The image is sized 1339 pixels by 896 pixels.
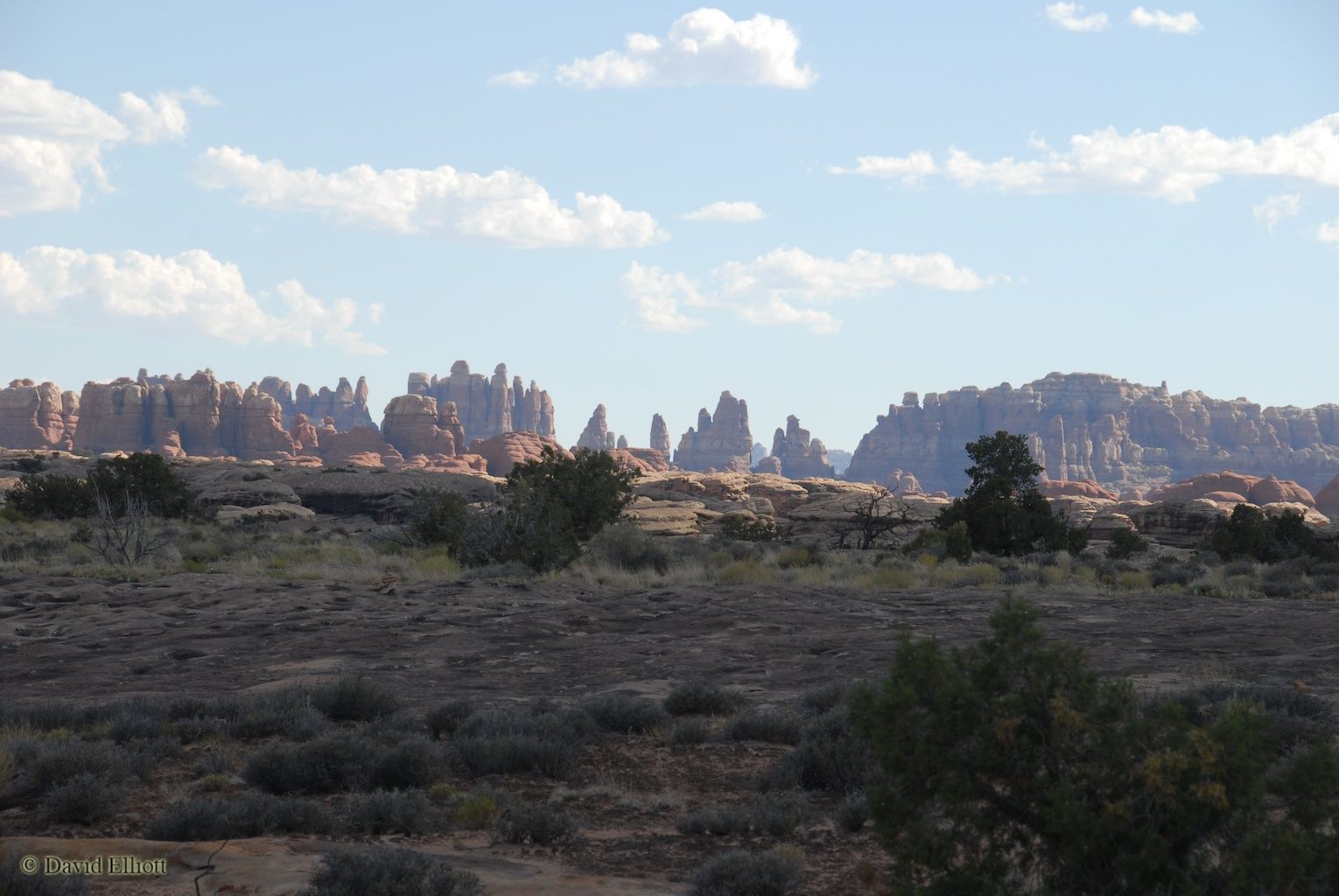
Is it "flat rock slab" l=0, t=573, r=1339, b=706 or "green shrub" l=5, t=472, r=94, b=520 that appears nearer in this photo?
"flat rock slab" l=0, t=573, r=1339, b=706

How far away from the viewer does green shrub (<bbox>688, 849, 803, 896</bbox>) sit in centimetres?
596

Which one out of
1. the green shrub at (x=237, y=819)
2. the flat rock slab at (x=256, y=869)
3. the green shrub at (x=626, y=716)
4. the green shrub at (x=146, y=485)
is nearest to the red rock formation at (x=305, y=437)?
the green shrub at (x=146, y=485)

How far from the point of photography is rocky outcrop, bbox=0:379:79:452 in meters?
159

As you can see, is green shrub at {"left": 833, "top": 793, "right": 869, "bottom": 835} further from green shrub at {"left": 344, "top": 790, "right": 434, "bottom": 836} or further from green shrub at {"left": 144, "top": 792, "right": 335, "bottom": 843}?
green shrub at {"left": 144, "top": 792, "right": 335, "bottom": 843}

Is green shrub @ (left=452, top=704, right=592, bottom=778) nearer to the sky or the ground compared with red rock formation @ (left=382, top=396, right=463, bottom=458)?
nearer to the ground

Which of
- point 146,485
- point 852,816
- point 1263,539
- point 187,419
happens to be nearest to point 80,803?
point 852,816

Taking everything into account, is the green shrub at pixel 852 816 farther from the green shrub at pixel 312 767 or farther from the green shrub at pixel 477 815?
the green shrub at pixel 312 767

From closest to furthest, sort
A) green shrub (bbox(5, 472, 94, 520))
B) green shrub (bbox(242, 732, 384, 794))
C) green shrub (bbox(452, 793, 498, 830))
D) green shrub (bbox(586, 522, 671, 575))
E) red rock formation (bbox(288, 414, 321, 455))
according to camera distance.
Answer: green shrub (bbox(452, 793, 498, 830))
green shrub (bbox(242, 732, 384, 794))
green shrub (bbox(586, 522, 671, 575))
green shrub (bbox(5, 472, 94, 520))
red rock formation (bbox(288, 414, 321, 455))

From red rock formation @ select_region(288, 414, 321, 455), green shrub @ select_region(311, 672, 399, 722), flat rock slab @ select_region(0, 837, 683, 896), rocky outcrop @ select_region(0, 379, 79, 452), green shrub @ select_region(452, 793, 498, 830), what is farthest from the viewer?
red rock formation @ select_region(288, 414, 321, 455)

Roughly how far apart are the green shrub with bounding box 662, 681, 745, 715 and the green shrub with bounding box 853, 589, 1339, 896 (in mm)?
6432

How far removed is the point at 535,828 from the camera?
23.6ft

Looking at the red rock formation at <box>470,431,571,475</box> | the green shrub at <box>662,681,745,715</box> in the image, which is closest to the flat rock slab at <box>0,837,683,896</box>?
the green shrub at <box>662,681,745,715</box>

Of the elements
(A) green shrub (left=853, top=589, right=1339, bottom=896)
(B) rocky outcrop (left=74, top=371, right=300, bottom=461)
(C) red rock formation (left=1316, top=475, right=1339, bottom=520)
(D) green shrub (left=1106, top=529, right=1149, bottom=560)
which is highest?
(B) rocky outcrop (left=74, top=371, right=300, bottom=461)

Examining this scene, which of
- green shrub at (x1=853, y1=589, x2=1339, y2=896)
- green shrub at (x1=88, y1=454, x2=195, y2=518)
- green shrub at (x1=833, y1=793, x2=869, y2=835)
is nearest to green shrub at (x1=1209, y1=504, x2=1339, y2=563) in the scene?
green shrub at (x1=833, y1=793, x2=869, y2=835)
